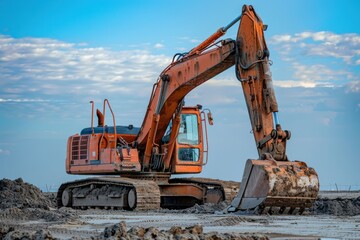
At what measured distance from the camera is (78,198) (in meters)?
23.6

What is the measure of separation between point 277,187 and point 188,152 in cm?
671

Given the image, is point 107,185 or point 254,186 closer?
point 254,186

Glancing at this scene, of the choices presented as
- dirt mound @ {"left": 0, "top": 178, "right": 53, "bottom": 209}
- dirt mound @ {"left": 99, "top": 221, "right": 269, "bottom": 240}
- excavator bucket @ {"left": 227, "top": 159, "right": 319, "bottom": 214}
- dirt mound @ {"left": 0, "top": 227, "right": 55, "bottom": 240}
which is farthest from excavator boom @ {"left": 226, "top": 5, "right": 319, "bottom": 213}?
dirt mound @ {"left": 0, "top": 178, "right": 53, "bottom": 209}

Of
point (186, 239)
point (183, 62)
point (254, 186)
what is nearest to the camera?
point (186, 239)

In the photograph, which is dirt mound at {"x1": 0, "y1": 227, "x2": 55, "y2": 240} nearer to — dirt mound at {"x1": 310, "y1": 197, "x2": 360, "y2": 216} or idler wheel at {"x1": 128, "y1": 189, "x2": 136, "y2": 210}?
dirt mound at {"x1": 310, "y1": 197, "x2": 360, "y2": 216}

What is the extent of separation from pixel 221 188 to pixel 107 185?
3463 millimetres

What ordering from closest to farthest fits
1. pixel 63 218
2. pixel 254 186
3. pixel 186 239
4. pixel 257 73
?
pixel 186 239 < pixel 63 218 < pixel 254 186 < pixel 257 73

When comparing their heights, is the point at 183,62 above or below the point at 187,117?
above

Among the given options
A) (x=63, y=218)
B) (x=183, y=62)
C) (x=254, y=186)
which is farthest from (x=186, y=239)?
(x=183, y=62)

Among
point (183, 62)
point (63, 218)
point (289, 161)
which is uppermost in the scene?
point (183, 62)

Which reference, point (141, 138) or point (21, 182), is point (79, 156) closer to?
point (141, 138)

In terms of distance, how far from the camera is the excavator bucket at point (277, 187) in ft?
52.9

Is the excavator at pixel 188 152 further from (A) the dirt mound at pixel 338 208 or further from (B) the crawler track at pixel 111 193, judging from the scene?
(A) the dirt mound at pixel 338 208

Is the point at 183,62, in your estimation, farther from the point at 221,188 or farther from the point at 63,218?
the point at 63,218
